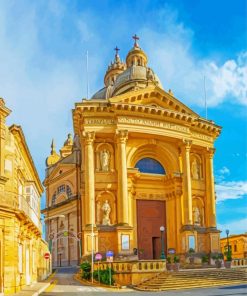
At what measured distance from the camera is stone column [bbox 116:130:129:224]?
3488cm

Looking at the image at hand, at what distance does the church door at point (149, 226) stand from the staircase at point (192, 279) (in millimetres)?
8830

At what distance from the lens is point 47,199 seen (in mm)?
54156

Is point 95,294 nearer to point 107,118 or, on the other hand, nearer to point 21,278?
point 21,278

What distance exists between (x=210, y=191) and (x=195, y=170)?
2272mm

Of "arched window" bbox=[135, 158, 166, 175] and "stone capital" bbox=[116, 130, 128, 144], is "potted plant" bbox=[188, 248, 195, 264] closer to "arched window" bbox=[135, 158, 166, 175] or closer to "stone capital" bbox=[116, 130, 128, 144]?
"arched window" bbox=[135, 158, 166, 175]

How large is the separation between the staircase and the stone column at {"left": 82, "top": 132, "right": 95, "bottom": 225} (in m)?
8.73

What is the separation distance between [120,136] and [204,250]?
12342 mm

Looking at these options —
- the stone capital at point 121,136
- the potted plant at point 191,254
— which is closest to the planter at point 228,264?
the potted plant at point 191,254

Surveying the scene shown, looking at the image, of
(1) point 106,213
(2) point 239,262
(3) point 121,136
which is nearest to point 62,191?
(1) point 106,213

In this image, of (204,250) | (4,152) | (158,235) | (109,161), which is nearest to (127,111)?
(109,161)

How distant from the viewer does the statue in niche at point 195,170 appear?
40.6 m

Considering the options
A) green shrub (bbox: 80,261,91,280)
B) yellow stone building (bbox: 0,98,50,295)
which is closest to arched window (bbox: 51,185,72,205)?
green shrub (bbox: 80,261,91,280)

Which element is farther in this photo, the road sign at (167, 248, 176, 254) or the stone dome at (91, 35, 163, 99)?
the stone dome at (91, 35, 163, 99)

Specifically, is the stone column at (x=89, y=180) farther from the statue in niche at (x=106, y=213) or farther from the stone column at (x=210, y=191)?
the stone column at (x=210, y=191)
